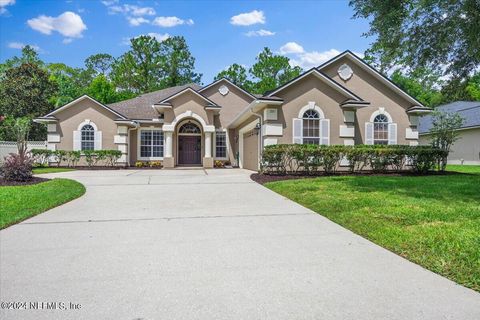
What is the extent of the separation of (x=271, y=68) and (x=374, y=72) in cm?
3011

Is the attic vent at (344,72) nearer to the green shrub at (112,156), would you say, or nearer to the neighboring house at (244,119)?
the neighboring house at (244,119)

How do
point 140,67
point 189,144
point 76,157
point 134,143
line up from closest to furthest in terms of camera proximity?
1. point 76,157
2. point 134,143
3. point 189,144
4. point 140,67

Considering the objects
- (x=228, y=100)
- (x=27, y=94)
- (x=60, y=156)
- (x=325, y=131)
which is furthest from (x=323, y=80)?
(x=27, y=94)

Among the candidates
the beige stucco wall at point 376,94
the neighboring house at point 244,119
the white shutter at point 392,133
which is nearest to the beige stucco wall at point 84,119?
the neighboring house at point 244,119

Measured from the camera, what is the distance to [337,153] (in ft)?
42.5

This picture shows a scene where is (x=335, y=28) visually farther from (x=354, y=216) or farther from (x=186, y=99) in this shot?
(x=186, y=99)

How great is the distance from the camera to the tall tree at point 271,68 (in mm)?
45575

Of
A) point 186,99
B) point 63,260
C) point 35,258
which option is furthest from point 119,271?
point 186,99

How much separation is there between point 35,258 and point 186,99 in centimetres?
1706

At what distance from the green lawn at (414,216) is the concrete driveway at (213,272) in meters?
0.30

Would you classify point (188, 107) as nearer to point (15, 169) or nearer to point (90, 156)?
point (90, 156)

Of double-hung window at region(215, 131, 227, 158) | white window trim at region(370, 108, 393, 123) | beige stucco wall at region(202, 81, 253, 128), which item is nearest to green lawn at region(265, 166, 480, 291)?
white window trim at region(370, 108, 393, 123)

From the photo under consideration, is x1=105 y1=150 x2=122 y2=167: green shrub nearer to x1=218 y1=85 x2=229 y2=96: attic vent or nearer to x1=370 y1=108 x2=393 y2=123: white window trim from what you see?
x1=218 y1=85 x2=229 y2=96: attic vent

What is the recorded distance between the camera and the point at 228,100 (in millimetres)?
22672
